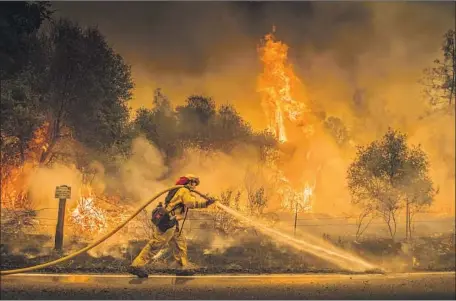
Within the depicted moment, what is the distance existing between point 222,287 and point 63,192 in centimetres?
257

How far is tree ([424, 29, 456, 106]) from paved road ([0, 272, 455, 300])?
124 inches

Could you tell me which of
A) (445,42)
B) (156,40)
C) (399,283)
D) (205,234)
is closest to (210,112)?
(156,40)

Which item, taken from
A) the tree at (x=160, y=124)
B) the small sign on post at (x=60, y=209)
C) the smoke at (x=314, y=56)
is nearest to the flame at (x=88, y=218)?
the small sign on post at (x=60, y=209)

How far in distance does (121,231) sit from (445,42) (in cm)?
625

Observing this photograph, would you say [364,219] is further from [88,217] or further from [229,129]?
[88,217]

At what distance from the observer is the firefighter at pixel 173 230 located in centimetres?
535

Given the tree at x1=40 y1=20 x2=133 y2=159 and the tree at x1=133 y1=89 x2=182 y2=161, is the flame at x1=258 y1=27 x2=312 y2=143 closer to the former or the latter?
the tree at x1=133 y1=89 x2=182 y2=161

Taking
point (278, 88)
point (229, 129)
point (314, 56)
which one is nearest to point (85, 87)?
point (229, 129)

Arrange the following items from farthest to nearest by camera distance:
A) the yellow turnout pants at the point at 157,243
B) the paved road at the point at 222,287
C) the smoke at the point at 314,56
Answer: the smoke at the point at 314,56, the yellow turnout pants at the point at 157,243, the paved road at the point at 222,287

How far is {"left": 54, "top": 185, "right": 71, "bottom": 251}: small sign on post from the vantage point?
5707 mm

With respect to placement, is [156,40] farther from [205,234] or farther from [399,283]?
[399,283]

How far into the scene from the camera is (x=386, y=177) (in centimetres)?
670

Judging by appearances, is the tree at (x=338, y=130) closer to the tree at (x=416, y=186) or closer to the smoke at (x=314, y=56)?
the smoke at (x=314, y=56)

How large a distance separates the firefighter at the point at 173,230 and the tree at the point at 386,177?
2.76 meters
